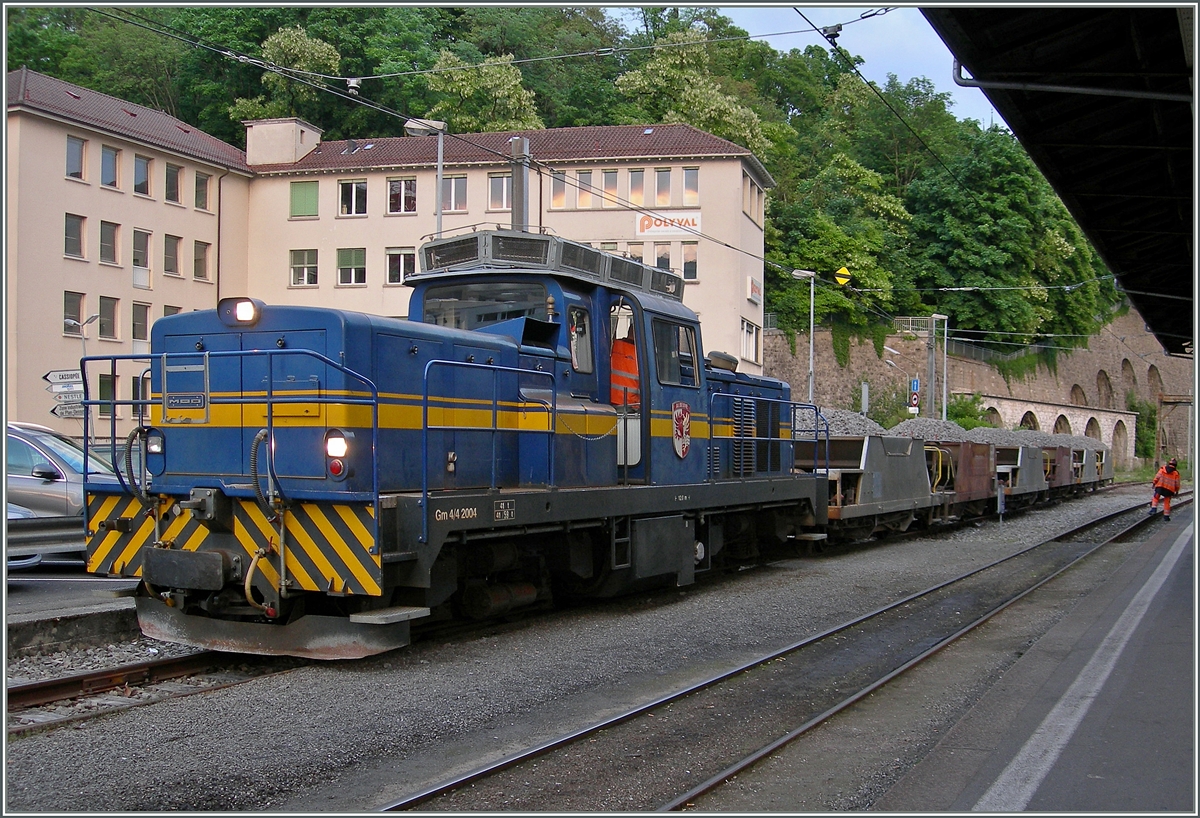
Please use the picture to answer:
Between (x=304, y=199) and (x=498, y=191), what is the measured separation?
8047mm

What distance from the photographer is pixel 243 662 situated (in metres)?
7.80

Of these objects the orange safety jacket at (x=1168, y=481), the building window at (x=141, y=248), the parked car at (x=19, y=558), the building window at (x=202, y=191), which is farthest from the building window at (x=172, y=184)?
the orange safety jacket at (x=1168, y=481)

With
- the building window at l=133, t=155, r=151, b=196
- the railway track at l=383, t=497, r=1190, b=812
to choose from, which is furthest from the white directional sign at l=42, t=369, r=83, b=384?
the building window at l=133, t=155, r=151, b=196

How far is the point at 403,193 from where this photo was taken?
41031mm

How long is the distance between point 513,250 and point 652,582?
392cm

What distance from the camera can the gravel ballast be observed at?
16.6 ft

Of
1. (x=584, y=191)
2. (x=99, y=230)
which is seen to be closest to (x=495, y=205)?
(x=584, y=191)

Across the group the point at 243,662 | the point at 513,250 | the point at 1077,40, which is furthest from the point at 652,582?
the point at 1077,40

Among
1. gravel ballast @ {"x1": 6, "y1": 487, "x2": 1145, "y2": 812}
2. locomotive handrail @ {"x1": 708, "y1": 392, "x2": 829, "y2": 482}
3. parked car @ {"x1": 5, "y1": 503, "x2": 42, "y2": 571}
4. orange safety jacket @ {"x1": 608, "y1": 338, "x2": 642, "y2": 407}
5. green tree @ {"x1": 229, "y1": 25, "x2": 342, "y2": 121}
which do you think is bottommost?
gravel ballast @ {"x1": 6, "y1": 487, "x2": 1145, "y2": 812}

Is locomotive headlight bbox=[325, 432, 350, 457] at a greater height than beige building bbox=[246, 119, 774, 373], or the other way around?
beige building bbox=[246, 119, 774, 373]

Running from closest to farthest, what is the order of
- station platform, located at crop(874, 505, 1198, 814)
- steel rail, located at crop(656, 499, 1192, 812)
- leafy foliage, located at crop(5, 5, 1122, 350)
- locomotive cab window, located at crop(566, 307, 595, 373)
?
station platform, located at crop(874, 505, 1198, 814) → steel rail, located at crop(656, 499, 1192, 812) → locomotive cab window, located at crop(566, 307, 595, 373) → leafy foliage, located at crop(5, 5, 1122, 350)

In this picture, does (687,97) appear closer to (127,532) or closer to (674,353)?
(674,353)

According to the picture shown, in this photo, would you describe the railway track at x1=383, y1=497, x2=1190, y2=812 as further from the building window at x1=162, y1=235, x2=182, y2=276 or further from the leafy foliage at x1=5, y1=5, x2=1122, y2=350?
the leafy foliage at x1=5, y1=5, x2=1122, y2=350

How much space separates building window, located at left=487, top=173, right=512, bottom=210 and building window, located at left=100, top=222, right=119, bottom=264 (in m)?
13.7
